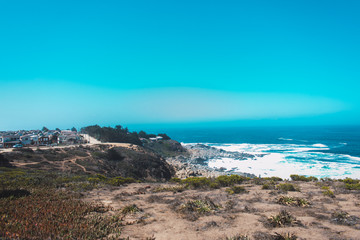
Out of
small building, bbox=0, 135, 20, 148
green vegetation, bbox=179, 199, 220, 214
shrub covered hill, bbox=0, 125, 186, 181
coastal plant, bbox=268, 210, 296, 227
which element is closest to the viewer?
coastal plant, bbox=268, 210, 296, 227

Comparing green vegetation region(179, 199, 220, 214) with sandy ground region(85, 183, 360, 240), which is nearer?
sandy ground region(85, 183, 360, 240)

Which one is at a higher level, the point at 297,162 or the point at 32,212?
the point at 32,212

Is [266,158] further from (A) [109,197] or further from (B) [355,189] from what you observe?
(A) [109,197]

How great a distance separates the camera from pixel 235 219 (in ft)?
26.5

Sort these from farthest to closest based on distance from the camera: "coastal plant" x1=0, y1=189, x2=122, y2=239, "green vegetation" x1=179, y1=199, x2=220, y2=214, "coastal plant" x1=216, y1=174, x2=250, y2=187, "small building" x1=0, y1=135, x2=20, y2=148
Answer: "small building" x1=0, y1=135, x2=20, y2=148
"coastal plant" x1=216, y1=174, x2=250, y2=187
"green vegetation" x1=179, y1=199, x2=220, y2=214
"coastal plant" x1=0, y1=189, x2=122, y2=239

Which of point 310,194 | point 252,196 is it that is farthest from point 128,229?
Answer: point 310,194

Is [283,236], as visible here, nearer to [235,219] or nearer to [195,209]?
[235,219]

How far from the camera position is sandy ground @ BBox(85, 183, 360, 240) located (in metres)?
6.71

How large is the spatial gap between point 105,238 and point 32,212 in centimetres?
372

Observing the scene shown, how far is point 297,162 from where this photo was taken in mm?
51969

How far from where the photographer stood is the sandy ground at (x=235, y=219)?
264 inches

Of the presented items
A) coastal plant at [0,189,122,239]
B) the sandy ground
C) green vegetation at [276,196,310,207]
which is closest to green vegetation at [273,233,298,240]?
the sandy ground

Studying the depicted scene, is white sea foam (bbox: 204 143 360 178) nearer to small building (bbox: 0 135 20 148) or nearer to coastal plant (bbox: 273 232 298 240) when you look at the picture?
coastal plant (bbox: 273 232 298 240)

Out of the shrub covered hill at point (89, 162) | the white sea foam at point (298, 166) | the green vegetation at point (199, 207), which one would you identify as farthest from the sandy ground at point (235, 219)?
the white sea foam at point (298, 166)
